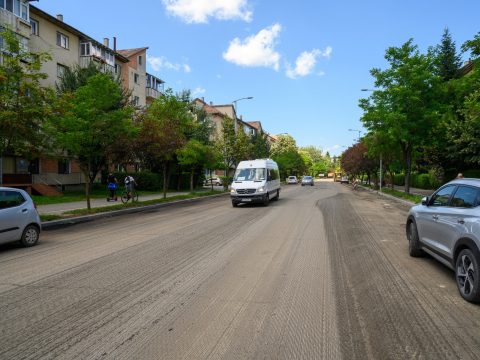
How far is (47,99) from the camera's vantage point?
13.6 m

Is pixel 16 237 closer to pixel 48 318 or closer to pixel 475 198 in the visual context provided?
pixel 48 318

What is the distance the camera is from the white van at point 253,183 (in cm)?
2016

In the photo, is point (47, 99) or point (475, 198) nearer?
point (475, 198)

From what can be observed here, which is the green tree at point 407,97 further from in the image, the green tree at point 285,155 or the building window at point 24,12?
the green tree at point 285,155

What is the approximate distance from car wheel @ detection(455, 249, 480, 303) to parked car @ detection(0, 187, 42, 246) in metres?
9.01

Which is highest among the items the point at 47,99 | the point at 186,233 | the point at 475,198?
the point at 47,99

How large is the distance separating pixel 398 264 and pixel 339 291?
225 cm

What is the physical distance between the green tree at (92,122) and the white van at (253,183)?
20.4ft

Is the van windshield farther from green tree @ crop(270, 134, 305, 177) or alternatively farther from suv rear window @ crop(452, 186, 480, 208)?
green tree @ crop(270, 134, 305, 177)

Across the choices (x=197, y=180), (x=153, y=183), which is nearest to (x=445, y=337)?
(x=153, y=183)

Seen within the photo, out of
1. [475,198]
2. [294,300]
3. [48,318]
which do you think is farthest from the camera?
[475,198]

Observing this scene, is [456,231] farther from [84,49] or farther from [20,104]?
[84,49]

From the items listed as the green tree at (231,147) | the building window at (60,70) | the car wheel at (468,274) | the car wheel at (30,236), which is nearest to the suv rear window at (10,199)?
the car wheel at (30,236)

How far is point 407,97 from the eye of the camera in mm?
24328
